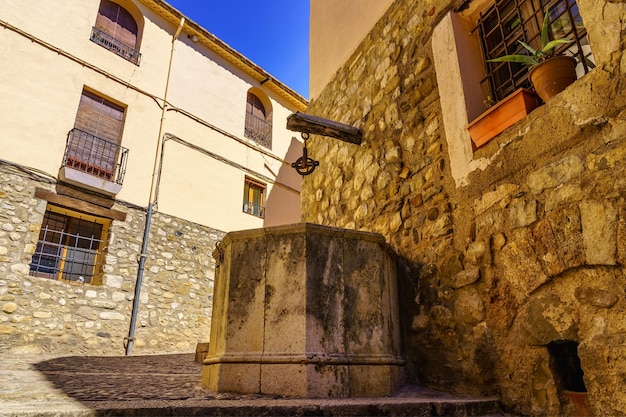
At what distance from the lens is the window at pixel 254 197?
1051 centimetres

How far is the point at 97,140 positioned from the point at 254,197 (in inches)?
160

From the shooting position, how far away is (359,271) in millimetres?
2605

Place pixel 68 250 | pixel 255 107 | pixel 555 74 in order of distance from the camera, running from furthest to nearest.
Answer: pixel 255 107 → pixel 68 250 → pixel 555 74

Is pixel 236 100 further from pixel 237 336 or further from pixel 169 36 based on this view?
pixel 237 336

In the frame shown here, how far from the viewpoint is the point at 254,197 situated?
10766 mm

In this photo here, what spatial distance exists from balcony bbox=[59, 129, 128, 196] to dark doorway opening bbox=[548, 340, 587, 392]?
7.36 metres

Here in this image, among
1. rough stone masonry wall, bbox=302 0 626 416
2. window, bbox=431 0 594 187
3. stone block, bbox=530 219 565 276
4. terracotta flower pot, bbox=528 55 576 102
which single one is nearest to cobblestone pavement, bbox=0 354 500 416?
rough stone masonry wall, bbox=302 0 626 416

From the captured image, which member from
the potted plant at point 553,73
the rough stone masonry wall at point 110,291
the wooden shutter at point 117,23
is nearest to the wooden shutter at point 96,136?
the rough stone masonry wall at point 110,291

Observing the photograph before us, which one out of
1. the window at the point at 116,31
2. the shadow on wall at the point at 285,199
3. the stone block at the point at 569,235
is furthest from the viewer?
the shadow on wall at the point at 285,199

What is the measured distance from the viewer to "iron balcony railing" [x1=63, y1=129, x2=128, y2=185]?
7.39 metres

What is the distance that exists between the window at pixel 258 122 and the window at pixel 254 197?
1222 millimetres

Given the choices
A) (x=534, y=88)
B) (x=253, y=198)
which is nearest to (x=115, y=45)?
(x=253, y=198)

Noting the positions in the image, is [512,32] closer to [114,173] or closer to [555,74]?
[555,74]

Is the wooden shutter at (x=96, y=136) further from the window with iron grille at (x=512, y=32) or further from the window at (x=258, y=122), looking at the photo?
the window with iron grille at (x=512, y=32)
